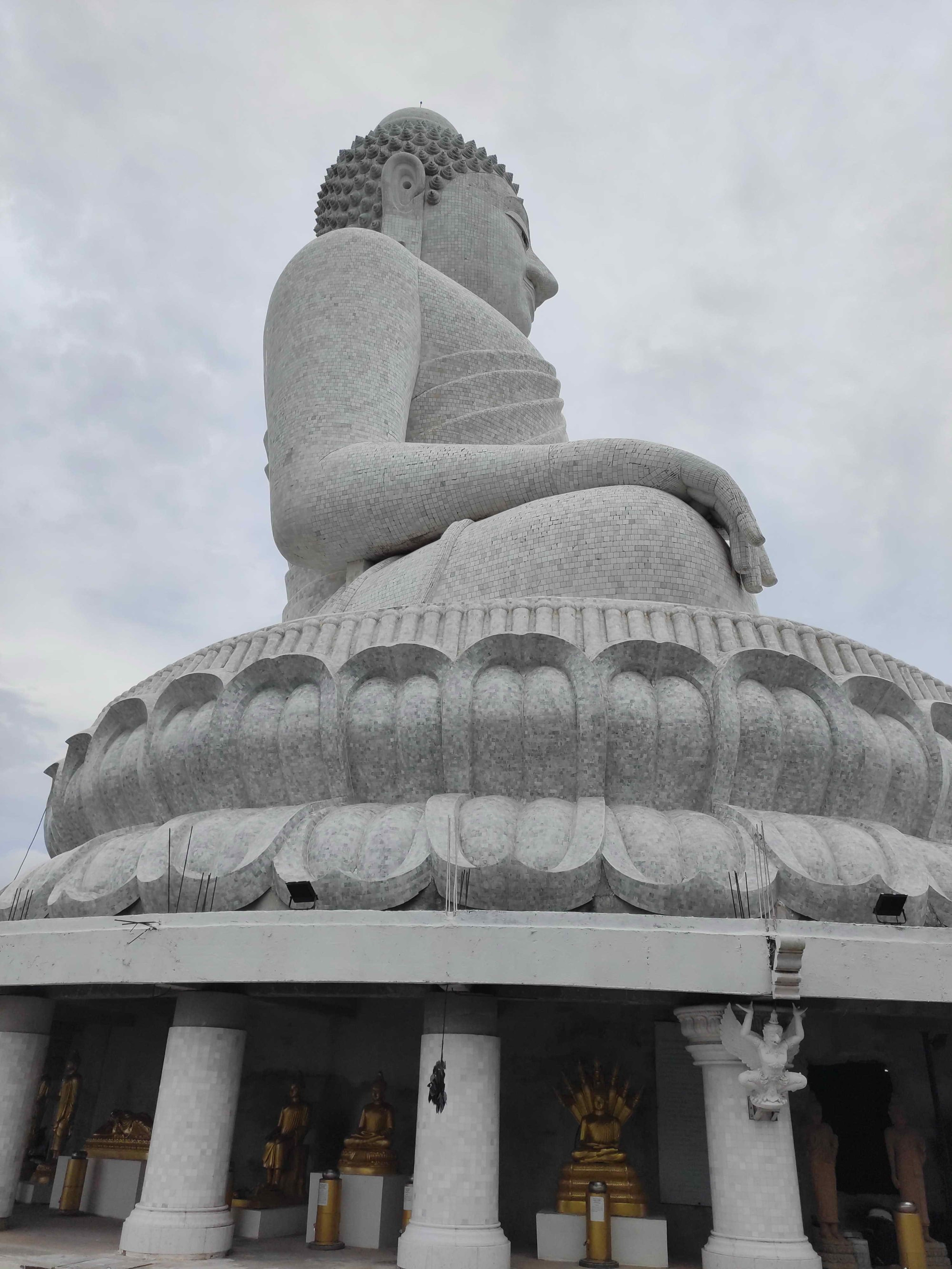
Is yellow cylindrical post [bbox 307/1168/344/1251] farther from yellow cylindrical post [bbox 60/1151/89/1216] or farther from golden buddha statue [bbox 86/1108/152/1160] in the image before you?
yellow cylindrical post [bbox 60/1151/89/1216]

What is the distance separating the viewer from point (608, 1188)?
259 inches

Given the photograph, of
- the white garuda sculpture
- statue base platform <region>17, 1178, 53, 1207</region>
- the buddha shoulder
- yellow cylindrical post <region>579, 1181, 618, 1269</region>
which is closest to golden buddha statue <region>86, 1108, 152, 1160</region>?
statue base platform <region>17, 1178, 53, 1207</region>

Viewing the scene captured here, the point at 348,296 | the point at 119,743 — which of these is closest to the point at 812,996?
the point at 119,743

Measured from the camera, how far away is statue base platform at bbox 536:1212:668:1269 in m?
6.29

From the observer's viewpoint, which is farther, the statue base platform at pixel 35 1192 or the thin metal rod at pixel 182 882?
the statue base platform at pixel 35 1192

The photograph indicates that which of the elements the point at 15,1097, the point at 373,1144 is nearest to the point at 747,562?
the point at 373,1144

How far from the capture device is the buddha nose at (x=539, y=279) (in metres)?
16.2

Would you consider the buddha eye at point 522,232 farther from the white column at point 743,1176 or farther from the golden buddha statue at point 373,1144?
the white column at point 743,1176

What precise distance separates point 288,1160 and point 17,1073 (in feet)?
7.02

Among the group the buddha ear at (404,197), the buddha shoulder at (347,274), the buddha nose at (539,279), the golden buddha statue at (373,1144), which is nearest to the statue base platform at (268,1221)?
the golden buddha statue at (373,1144)

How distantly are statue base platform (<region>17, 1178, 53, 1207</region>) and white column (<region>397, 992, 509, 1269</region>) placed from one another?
14.4 feet

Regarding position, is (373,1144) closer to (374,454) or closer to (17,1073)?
(17,1073)

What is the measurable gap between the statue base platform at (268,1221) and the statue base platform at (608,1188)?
2100 millimetres

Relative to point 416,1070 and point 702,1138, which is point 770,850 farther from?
point 416,1070
